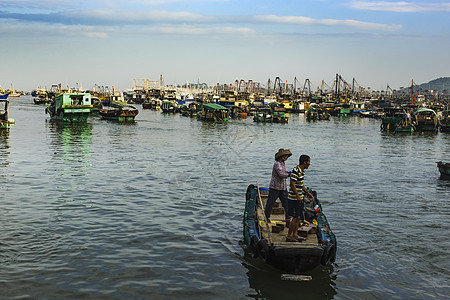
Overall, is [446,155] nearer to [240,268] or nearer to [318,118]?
[240,268]

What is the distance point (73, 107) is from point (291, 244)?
49.4 meters

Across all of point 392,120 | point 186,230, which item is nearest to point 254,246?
point 186,230

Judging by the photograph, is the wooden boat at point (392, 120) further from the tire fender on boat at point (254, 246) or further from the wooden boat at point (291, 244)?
the tire fender on boat at point (254, 246)

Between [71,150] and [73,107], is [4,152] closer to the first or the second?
[71,150]

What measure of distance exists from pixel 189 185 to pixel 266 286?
1059cm

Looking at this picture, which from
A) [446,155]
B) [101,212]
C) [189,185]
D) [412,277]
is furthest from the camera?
[446,155]

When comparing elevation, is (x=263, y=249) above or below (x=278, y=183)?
below

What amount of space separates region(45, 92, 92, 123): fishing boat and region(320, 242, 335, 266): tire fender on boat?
4933 centimetres

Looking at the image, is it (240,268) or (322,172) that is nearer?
(240,268)

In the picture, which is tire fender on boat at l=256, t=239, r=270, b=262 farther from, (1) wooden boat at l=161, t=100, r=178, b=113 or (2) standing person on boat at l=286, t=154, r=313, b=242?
→ (1) wooden boat at l=161, t=100, r=178, b=113

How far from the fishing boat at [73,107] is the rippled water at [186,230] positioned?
28.1 metres

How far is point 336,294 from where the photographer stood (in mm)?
9320

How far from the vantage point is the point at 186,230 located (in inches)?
514

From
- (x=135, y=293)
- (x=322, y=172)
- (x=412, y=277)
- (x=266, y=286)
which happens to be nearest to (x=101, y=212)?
(x=135, y=293)
